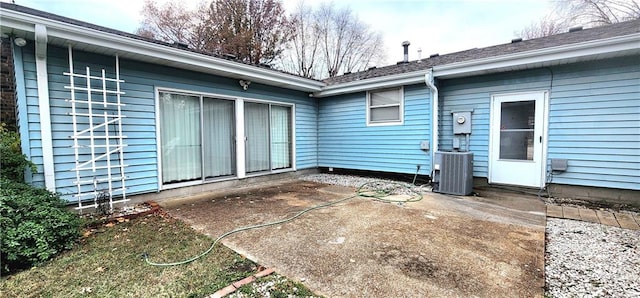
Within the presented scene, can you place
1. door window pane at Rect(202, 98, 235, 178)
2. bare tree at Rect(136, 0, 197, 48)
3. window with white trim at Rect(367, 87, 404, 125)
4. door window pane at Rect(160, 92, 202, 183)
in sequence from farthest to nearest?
→ bare tree at Rect(136, 0, 197, 48) < window with white trim at Rect(367, 87, 404, 125) < door window pane at Rect(202, 98, 235, 178) < door window pane at Rect(160, 92, 202, 183)

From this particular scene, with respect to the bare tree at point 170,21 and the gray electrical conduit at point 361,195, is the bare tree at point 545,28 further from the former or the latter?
the bare tree at point 170,21

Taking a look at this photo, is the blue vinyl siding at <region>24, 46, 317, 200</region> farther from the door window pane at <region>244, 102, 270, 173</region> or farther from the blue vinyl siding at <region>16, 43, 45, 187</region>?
the door window pane at <region>244, 102, 270, 173</region>

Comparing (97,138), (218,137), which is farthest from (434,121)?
(97,138)

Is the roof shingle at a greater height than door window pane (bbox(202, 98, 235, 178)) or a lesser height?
greater

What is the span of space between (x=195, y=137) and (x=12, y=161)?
231 cm

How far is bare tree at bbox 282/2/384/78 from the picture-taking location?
1494 cm

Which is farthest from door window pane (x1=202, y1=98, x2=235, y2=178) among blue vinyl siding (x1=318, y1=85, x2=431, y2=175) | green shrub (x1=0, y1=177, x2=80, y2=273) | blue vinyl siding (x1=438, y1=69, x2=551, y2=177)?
blue vinyl siding (x1=438, y1=69, x2=551, y2=177)

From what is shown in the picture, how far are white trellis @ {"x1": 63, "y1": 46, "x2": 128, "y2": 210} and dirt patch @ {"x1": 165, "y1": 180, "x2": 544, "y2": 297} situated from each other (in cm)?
100

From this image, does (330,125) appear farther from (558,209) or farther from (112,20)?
(112,20)

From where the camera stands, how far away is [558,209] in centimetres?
384

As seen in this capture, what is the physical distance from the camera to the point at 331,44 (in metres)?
15.7

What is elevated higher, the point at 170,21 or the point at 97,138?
the point at 170,21

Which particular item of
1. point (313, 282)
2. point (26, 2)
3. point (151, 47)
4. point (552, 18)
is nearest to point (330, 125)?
point (151, 47)

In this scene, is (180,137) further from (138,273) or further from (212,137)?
(138,273)
